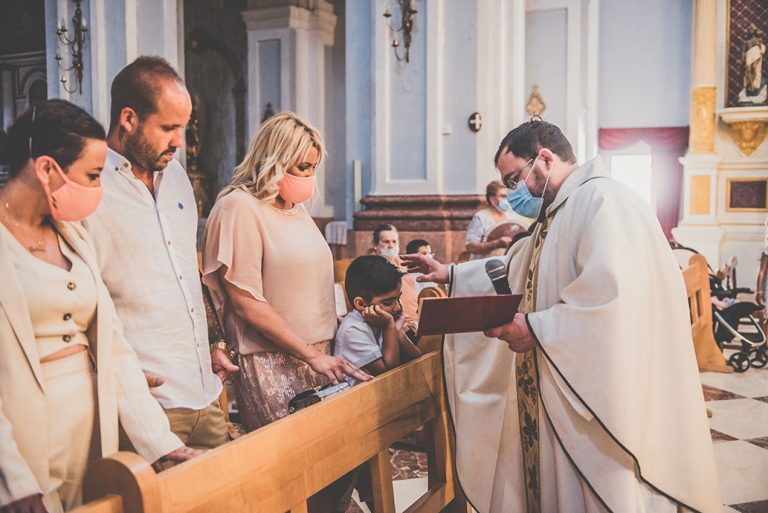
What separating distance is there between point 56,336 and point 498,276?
4.75 ft

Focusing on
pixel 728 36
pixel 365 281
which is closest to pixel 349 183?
pixel 365 281

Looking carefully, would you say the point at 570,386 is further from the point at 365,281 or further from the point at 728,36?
the point at 728,36

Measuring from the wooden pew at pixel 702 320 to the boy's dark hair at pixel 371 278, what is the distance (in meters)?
3.99

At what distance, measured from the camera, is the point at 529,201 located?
2.62 metres

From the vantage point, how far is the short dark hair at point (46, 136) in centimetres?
148

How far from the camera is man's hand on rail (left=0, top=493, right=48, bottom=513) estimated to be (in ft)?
4.27

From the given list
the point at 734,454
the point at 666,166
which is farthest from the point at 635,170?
the point at 734,454

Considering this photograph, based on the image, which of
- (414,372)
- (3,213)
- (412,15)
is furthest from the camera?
Answer: (412,15)

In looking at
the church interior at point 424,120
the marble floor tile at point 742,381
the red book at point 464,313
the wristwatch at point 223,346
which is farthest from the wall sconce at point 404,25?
the red book at point 464,313

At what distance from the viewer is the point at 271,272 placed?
2344mm

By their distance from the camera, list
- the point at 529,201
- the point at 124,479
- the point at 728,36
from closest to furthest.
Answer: the point at 124,479 → the point at 529,201 → the point at 728,36

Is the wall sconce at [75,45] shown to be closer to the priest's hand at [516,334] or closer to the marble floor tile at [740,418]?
the marble floor tile at [740,418]

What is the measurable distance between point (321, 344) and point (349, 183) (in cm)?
507

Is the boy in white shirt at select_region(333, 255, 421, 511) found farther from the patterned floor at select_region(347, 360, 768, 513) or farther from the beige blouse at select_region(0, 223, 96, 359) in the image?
the beige blouse at select_region(0, 223, 96, 359)
